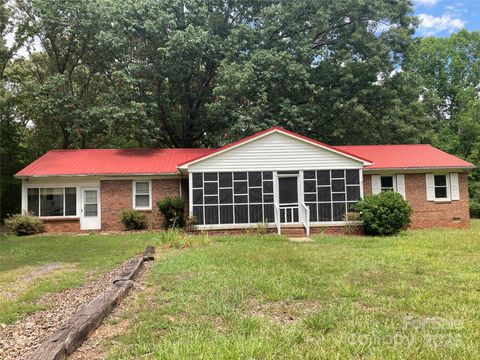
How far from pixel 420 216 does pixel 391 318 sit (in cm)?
1532

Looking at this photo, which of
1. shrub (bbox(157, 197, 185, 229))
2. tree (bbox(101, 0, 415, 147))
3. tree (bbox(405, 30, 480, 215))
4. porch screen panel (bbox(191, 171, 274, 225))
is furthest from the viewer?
tree (bbox(405, 30, 480, 215))

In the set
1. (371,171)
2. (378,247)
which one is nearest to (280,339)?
(378,247)

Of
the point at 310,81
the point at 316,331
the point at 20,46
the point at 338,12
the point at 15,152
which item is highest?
the point at 338,12

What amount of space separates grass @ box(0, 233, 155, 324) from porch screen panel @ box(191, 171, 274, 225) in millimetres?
2731

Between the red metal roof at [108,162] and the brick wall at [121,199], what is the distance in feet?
2.17

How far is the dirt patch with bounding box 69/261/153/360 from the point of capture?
3.98 meters

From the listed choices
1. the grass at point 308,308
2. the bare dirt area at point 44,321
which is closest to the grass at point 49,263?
the bare dirt area at point 44,321

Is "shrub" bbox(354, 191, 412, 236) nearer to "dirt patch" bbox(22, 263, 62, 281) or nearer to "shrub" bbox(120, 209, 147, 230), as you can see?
"shrub" bbox(120, 209, 147, 230)

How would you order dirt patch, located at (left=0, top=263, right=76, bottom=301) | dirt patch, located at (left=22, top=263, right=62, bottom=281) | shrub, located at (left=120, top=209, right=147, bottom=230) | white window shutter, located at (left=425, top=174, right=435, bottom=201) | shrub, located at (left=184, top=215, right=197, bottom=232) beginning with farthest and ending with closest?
white window shutter, located at (left=425, top=174, right=435, bottom=201) → shrub, located at (left=120, top=209, right=147, bottom=230) → shrub, located at (left=184, top=215, right=197, bottom=232) → dirt patch, located at (left=22, top=263, right=62, bottom=281) → dirt patch, located at (left=0, top=263, right=76, bottom=301)

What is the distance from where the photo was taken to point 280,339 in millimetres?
4137

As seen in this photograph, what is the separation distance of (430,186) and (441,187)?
0.65m

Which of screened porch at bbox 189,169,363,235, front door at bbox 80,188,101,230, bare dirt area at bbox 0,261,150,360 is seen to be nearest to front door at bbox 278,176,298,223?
screened porch at bbox 189,169,363,235

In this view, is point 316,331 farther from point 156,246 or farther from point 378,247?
point 156,246

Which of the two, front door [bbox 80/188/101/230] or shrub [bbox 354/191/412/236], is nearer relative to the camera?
shrub [bbox 354/191/412/236]
